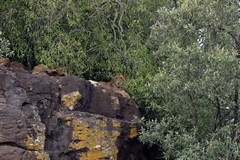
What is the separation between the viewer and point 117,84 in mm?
12000

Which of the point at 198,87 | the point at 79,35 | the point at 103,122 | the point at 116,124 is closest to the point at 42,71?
the point at 103,122

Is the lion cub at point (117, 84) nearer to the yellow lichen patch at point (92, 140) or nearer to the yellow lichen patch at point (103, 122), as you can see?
the yellow lichen patch at point (103, 122)

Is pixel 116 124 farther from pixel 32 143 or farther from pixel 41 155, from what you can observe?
pixel 32 143

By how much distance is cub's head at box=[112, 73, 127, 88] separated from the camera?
1203cm

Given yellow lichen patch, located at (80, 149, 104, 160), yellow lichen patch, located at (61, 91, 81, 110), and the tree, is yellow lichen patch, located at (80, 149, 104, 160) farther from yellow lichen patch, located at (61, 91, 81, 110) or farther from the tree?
the tree

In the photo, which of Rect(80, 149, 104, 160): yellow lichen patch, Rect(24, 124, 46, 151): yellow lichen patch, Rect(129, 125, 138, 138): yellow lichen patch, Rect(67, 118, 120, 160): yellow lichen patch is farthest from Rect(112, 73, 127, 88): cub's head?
Rect(24, 124, 46, 151): yellow lichen patch

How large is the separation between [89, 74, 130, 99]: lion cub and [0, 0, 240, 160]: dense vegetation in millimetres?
273

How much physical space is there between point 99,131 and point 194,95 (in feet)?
7.01

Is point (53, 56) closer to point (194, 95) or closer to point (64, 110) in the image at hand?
point (64, 110)

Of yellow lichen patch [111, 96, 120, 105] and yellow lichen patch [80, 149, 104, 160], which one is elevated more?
yellow lichen patch [111, 96, 120, 105]

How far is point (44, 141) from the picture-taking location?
29.4 feet

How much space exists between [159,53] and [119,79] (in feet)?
4.00

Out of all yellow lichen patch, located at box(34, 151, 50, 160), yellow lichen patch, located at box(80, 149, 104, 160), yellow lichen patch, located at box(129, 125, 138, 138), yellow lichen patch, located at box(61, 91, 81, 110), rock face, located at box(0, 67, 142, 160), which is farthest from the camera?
yellow lichen patch, located at box(129, 125, 138, 138)

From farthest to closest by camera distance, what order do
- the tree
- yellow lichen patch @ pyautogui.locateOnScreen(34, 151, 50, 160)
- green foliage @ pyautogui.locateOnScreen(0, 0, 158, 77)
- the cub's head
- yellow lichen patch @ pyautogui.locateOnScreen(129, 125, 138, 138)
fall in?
green foliage @ pyautogui.locateOnScreen(0, 0, 158, 77)
the cub's head
yellow lichen patch @ pyautogui.locateOnScreen(129, 125, 138, 138)
the tree
yellow lichen patch @ pyautogui.locateOnScreen(34, 151, 50, 160)
